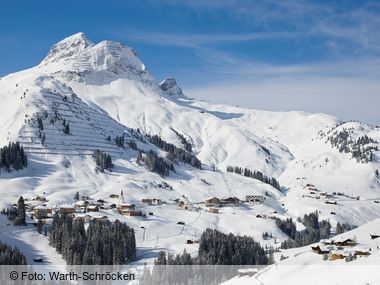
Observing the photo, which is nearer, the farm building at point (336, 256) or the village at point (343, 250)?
the farm building at point (336, 256)

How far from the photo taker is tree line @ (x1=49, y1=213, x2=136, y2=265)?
4402 inches

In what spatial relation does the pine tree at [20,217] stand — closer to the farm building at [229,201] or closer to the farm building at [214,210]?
the farm building at [214,210]

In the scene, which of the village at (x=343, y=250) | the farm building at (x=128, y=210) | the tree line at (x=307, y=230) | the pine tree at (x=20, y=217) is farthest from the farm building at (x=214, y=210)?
the village at (x=343, y=250)

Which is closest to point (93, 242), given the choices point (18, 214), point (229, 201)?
point (18, 214)

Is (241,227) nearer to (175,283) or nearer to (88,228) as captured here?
(88,228)

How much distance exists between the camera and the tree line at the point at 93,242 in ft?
367

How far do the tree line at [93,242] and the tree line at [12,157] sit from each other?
68.4 metres

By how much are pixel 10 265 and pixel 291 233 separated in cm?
9443

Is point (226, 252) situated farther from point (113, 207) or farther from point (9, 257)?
point (113, 207)

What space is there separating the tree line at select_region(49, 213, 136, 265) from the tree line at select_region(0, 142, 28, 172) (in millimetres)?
68422

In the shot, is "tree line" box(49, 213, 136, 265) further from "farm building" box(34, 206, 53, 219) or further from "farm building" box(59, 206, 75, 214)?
"farm building" box(59, 206, 75, 214)

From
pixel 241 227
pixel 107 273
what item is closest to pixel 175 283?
pixel 107 273

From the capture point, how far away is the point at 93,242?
11525 centimetres

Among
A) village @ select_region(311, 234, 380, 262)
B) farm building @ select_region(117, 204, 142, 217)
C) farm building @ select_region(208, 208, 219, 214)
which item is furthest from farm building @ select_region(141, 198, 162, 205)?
village @ select_region(311, 234, 380, 262)
